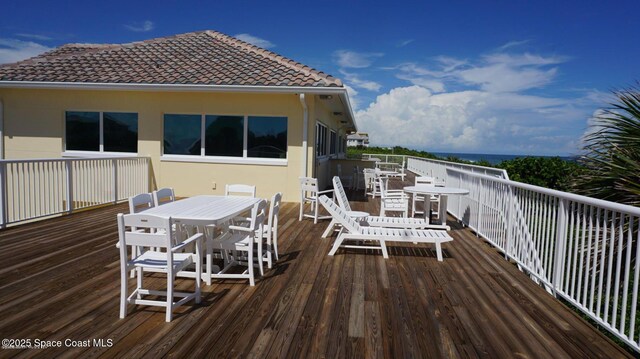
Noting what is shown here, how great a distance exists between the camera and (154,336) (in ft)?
9.03

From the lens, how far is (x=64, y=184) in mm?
7340

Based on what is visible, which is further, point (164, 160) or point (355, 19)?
point (355, 19)

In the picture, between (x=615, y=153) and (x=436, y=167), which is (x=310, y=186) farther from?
(x=436, y=167)

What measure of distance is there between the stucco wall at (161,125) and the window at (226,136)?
0.18m

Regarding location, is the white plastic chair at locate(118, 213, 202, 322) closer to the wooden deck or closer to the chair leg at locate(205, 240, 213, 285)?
the wooden deck

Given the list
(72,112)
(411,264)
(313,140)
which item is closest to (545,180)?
(313,140)

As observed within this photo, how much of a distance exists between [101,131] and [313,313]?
9150 millimetres

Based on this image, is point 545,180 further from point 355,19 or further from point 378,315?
point 378,315

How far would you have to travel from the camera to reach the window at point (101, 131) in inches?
392

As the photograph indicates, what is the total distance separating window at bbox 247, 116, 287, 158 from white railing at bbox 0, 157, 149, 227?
111 inches

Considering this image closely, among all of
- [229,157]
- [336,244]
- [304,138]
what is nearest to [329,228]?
[336,244]

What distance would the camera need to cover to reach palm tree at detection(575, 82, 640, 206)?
4.16m

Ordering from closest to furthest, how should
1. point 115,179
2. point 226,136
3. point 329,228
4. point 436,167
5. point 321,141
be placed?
point 329,228 → point 115,179 → point 226,136 → point 321,141 → point 436,167

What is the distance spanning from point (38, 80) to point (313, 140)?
689cm
